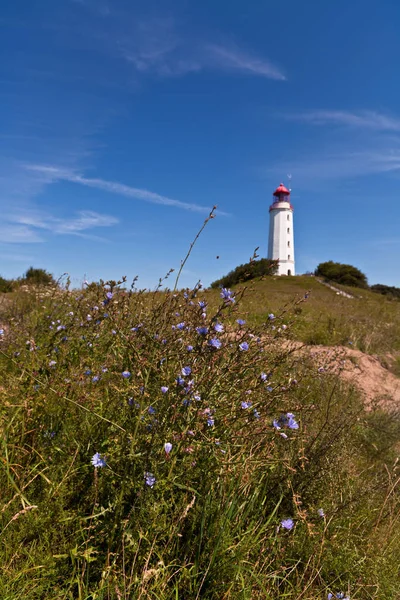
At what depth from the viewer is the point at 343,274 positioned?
33.7 metres

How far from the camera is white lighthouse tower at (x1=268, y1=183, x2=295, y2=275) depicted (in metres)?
41.4

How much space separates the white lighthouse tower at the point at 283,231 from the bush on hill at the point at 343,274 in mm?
5108

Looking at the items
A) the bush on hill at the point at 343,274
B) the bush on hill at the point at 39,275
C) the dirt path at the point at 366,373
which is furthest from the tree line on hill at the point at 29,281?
the bush on hill at the point at 343,274

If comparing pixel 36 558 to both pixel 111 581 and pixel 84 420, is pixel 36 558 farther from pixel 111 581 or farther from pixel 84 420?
pixel 84 420

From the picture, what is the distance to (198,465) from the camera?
1861 mm

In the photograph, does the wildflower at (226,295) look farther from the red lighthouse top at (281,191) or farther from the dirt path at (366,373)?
the red lighthouse top at (281,191)

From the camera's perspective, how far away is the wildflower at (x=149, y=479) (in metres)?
1.63

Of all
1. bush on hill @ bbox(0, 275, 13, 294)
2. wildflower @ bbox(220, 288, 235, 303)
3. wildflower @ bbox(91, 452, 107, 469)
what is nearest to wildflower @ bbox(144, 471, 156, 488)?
wildflower @ bbox(91, 452, 107, 469)

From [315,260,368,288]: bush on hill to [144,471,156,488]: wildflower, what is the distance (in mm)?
32937

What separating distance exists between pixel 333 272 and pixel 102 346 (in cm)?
3370

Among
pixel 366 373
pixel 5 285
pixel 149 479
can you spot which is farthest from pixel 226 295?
pixel 5 285

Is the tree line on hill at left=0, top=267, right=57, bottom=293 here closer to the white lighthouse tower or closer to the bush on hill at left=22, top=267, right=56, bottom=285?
the bush on hill at left=22, top=267, right=56, bottom=285

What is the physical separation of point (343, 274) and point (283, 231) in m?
9.78

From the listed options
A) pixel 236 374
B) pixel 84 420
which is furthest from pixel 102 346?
pixel 236 374
